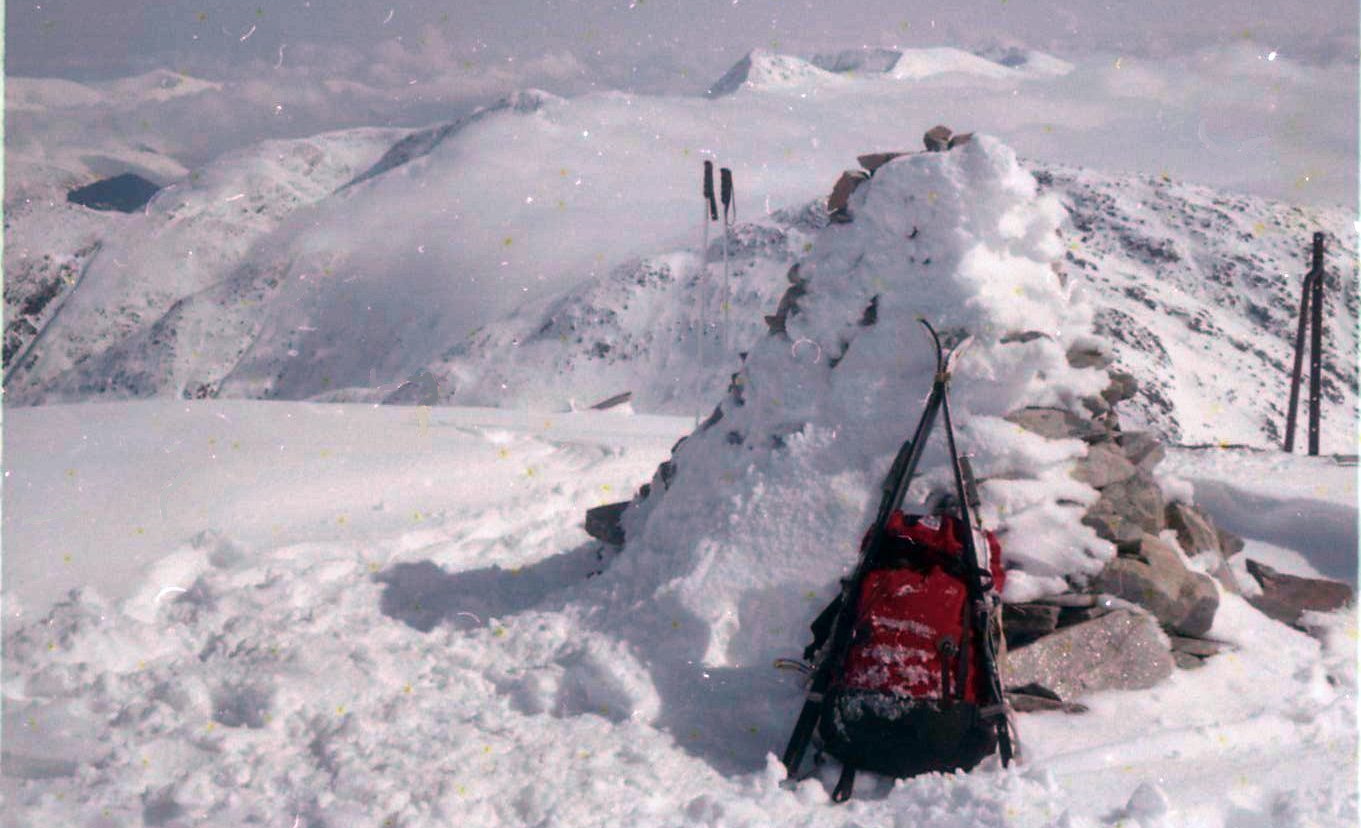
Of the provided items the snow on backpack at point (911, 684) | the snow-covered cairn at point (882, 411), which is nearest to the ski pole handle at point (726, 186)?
the snow-covered cairn at point (882, 411)

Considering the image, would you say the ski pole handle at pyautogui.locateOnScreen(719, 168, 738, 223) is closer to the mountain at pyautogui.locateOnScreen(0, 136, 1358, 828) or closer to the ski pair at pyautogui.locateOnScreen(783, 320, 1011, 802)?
the mountain at pyautogui.locateOnScreen(0, 136, 1358, 828)

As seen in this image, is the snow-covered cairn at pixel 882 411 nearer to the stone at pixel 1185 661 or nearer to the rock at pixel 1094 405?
the rock at pixel 1094 405

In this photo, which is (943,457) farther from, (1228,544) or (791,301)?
(1228,544)

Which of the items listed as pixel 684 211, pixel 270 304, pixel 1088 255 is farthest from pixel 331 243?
pixel 1088 255

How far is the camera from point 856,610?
419cm

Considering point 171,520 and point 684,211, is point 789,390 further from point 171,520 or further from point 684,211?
point 684,211

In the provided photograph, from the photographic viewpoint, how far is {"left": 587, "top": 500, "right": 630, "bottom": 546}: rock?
20.7ft

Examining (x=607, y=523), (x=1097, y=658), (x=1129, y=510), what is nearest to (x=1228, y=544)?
(x=1129, y=510)

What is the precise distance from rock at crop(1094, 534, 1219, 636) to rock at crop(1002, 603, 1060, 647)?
1.28 feet

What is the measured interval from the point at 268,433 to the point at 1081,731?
8221 mm

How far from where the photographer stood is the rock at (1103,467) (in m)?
5.20

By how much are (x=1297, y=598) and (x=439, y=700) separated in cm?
547

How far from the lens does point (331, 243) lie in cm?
19775

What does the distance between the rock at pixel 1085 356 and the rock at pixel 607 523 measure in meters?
2.97
